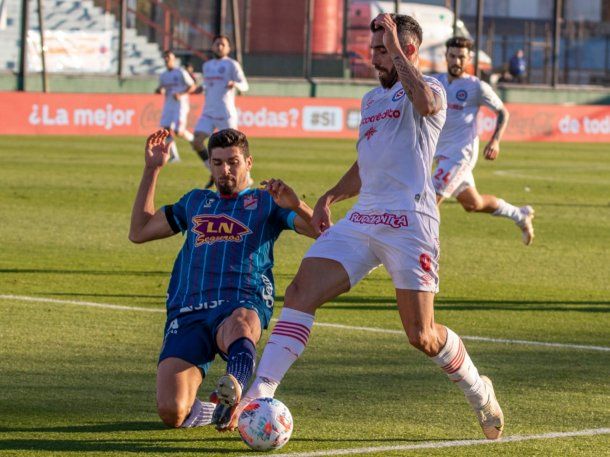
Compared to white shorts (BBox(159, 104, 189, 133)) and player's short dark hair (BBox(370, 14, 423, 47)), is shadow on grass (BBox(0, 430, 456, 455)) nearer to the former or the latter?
player's short dark hair (BBox(370, 14, 423, 47))

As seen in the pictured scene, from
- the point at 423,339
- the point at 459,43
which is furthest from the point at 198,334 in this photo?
the point at 459,43

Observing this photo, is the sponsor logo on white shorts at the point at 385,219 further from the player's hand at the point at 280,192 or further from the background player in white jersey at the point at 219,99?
the background player in white jersey at the point at 219,99

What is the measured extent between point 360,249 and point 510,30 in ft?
238

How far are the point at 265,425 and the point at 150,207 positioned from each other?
73.6 inches

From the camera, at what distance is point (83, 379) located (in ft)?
25.9

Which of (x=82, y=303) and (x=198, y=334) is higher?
(x=198, y=334)

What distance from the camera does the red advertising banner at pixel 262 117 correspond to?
35.0 metres

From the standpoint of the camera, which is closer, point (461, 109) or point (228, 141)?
point (228, 141)

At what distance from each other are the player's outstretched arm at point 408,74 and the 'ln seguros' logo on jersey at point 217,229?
1.28 m

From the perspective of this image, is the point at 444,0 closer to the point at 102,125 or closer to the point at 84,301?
the point at 102,125

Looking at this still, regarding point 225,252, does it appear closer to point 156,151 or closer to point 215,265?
point 215,265

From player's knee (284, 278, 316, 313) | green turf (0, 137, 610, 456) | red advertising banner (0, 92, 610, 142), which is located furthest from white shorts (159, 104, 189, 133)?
player's knee (284, 278, 316, 313)

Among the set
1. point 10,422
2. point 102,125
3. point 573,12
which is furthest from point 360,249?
point 573,12

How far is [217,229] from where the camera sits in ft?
24.4
